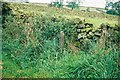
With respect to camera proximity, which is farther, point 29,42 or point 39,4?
point 39,4

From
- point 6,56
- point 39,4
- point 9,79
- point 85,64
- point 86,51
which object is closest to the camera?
point 85,64

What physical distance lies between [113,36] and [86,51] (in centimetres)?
66

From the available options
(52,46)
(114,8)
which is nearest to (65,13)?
(114,8)

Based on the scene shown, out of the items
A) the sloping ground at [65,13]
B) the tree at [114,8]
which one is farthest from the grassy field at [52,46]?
the tree at [114,8]

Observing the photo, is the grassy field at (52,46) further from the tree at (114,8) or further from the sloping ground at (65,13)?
the tree at (114,8)

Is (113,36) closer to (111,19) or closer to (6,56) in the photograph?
(111,19)

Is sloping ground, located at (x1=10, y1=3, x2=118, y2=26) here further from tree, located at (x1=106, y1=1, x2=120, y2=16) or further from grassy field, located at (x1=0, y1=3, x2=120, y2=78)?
tree, located at (x1=106, y1=1, x2=120, y2=16)

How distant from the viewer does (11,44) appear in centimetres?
787

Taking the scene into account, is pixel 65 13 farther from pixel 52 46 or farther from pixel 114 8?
pixel 52 46

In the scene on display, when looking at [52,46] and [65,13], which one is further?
[65,13]

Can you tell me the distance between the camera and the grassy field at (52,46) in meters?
6.11

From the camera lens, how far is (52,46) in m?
7.23

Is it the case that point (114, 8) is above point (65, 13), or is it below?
above

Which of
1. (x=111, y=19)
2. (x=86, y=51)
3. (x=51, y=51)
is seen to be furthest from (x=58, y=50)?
(x=111, y=19)
